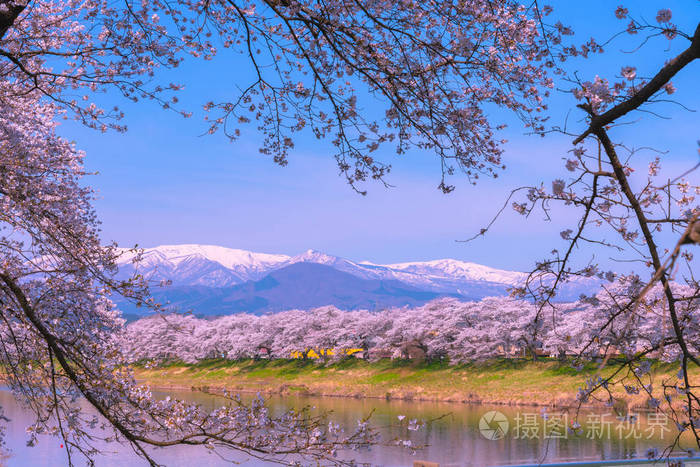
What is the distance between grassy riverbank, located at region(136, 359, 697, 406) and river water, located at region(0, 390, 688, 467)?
2.45m

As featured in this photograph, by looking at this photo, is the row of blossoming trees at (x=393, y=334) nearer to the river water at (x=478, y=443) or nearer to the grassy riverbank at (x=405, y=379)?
the grassy riverbank at (x=405, y=379)

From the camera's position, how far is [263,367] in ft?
175

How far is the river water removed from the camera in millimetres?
20750

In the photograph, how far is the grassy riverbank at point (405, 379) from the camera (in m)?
33.5

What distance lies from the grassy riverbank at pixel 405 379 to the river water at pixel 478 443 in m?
2.45

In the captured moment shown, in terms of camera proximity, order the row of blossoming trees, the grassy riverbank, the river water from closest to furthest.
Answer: the river water < the grassy riverbank < the row of blossoming trees

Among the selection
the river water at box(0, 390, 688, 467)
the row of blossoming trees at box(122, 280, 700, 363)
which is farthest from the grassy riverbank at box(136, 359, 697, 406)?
the river water at box(0, 390, 688, 467)

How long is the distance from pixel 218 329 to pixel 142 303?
57.5m

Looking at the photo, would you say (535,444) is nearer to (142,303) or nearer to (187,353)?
(142,303)

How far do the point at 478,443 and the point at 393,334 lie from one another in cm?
2318

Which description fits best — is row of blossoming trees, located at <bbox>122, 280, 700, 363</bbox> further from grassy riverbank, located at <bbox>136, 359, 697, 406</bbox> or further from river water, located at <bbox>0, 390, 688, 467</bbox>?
river water, located at <bbox>0, 390, 688, 467</bbox>

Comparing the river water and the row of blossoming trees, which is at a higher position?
the row of blossoming trees

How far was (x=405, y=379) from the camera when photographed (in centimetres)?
4156

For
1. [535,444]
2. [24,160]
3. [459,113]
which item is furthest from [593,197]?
[535,444]
